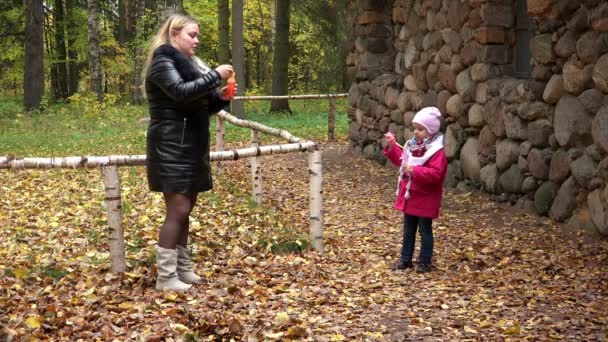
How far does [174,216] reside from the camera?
4.96 meters

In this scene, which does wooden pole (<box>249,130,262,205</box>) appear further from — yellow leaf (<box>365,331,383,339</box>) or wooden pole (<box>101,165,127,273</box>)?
yellow leaf (<box>365,331,383,339</box>)

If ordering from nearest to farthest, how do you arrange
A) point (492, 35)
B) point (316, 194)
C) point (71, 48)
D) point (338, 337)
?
1. point (338, 337)
2. point (316, 194)
3. point (492, 35)
4. point (71, 48)

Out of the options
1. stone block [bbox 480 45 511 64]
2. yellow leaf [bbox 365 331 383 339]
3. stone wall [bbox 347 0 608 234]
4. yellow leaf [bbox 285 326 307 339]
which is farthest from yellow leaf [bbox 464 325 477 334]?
stone block [bbox 480 45 511 64]

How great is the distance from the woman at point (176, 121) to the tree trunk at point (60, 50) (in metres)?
24.4

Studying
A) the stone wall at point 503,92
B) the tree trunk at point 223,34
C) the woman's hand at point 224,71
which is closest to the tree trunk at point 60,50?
the tree trunk at point 223,34

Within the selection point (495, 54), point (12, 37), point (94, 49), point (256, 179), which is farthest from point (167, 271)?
point (12, 37)

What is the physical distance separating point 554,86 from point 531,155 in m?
0.84

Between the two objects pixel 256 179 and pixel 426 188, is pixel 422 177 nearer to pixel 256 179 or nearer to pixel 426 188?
pixel 426 188

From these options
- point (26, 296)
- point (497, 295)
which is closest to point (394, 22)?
point (497, 295)

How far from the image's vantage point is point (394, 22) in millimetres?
12312

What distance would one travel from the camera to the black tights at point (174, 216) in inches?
193

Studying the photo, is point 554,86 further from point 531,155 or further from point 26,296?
point 26,296

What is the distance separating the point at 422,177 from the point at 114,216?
239cm

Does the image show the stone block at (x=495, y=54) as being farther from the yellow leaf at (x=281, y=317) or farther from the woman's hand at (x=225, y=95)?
the yellow leaf at (x=281, y=317)
